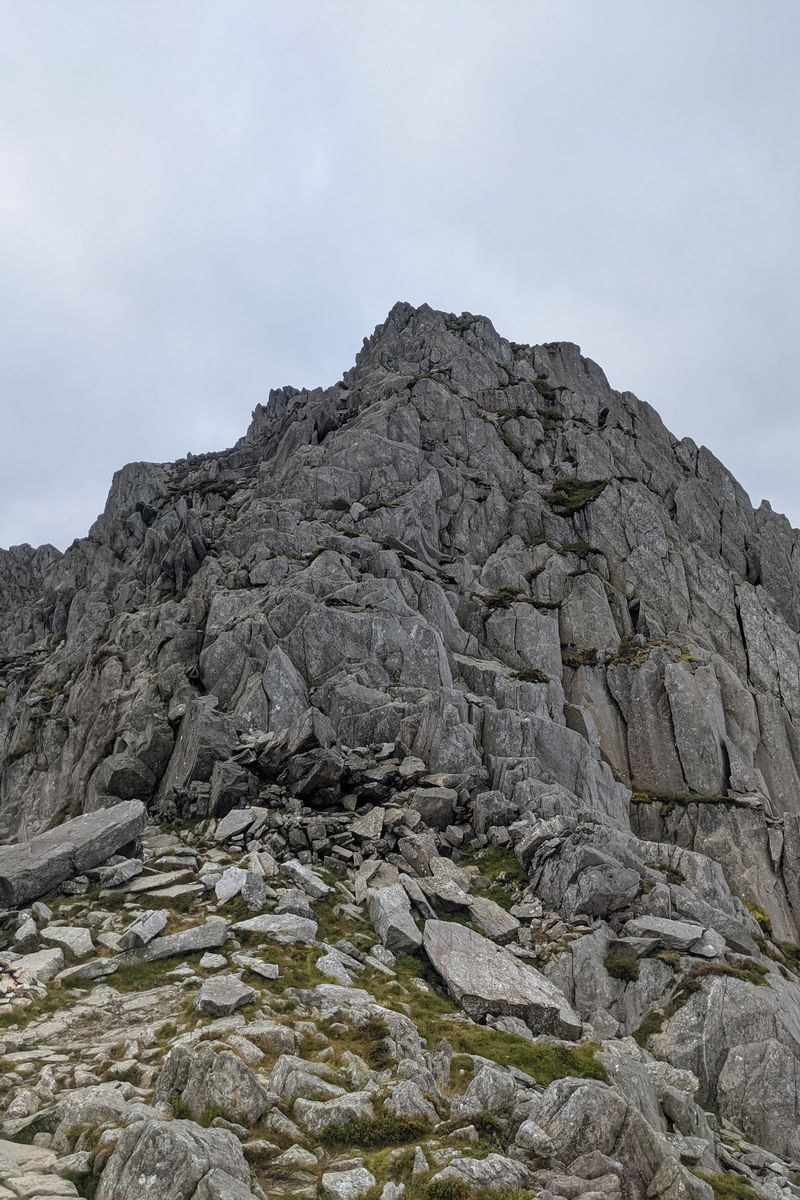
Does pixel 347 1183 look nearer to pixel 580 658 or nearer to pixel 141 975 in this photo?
pixel 141 975

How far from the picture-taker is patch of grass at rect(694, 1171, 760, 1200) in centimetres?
1432

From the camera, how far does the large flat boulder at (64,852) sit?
83.6 feet

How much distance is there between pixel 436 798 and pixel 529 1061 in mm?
17814

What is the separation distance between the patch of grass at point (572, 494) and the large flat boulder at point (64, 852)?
59025mm

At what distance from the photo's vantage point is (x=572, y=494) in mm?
81938

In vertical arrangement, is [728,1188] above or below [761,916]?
below

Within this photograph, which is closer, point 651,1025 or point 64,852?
point 651,1025

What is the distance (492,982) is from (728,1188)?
865 cm

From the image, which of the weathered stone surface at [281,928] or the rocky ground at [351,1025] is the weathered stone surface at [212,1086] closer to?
the rocky ground at [351,1025]

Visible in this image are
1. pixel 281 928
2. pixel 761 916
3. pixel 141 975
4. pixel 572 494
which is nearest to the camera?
pixel 141 975

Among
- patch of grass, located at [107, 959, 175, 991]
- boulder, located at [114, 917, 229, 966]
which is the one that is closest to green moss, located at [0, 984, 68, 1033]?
patch of grass, located at [107, 959, 175, 991]

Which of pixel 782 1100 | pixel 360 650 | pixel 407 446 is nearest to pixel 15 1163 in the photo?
pixel 782 1100

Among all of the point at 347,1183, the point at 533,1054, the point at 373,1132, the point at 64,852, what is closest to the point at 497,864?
the point at 533,1054

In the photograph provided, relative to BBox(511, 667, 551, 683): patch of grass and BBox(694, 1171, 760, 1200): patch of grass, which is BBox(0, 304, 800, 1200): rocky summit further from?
BBox(511, 667, 551, 683): patch of grass
